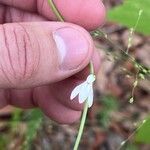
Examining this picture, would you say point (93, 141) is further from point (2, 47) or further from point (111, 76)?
point (2, 47)

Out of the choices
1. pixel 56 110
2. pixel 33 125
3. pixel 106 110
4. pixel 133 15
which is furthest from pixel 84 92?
pixel 106 110

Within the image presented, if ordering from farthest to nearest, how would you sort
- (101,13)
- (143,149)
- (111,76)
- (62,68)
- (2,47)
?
(111,76) → (143,149) → (101,13) → (62,68) → (2,47)

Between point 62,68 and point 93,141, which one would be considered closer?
point 62,68

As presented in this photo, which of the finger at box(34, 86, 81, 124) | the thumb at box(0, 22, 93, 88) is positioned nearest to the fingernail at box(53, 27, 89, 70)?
the thumb at box(0, 22, 93, 88)

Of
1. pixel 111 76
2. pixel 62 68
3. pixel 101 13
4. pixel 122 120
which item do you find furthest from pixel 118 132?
pixel 62 68

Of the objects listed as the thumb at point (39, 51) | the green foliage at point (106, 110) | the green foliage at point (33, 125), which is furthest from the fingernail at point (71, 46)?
the green foliage at point (106, 110)

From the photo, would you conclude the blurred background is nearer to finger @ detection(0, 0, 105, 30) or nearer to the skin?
the skin

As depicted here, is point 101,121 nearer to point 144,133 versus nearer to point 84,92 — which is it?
point 144,133
